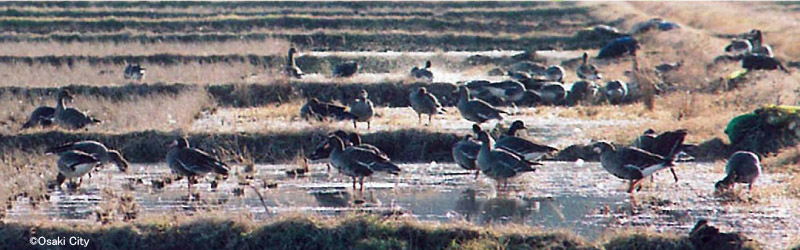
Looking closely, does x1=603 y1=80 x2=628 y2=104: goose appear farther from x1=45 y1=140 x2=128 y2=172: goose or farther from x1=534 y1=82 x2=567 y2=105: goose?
x1=45 y1=140 x2=128 y2=172: goose

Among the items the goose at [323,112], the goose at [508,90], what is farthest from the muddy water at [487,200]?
the goose at [508,90]

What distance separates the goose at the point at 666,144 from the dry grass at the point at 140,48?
15.2 meters

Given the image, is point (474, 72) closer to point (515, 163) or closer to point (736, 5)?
point (515, 163)

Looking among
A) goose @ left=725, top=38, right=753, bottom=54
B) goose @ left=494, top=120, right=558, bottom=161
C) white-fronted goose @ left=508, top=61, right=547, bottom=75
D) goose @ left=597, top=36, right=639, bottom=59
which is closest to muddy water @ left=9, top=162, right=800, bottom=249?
goose @ left=494, top=120, right=558, bottom=161

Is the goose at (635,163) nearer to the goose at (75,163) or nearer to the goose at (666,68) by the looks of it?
the goose at (75,163)

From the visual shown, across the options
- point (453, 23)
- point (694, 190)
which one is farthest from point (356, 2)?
point (694, 190)

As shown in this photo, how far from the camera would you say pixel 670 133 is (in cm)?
1320

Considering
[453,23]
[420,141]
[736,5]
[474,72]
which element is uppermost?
[736,5]

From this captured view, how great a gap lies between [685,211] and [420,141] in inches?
189

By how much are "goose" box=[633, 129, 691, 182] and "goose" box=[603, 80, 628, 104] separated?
7.05 metres

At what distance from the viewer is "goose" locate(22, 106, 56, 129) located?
53.7 ft

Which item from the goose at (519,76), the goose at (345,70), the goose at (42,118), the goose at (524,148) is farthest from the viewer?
the goose at (345,70)

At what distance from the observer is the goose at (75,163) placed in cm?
1215

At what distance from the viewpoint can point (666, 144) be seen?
43.0 ft
